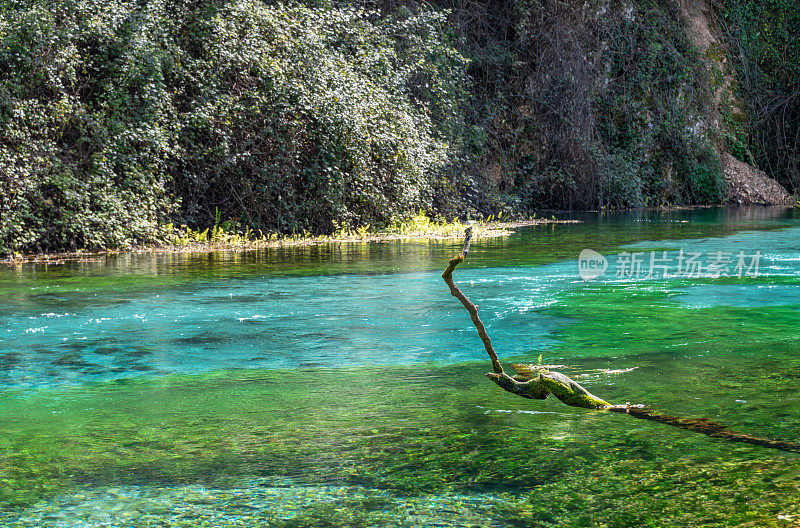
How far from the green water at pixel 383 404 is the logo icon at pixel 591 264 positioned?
0.64 meters

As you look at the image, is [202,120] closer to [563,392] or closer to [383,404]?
[383,404]

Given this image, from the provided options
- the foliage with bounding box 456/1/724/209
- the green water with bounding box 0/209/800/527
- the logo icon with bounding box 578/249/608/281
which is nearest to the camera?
the green water with bounding box 0/209/800/527

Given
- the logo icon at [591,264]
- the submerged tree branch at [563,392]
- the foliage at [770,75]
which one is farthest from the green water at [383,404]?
the foliage at [770,75]

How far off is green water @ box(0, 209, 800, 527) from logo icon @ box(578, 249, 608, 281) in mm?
639

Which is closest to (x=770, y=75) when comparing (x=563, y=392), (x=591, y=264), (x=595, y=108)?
(x=595, y=108)

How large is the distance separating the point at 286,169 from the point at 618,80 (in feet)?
37.4

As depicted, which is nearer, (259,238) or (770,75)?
(259,238)

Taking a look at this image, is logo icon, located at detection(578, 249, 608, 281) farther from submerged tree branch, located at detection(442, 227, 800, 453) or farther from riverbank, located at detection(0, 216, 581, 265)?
submerged tree branch, located at detection(442, 227, 800, 453)

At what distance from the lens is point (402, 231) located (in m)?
15.6

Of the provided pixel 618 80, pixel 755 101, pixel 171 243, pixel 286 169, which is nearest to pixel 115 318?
pixel 171 243

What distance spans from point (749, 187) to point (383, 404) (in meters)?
23.4

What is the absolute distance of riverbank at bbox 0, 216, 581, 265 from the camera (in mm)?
11930

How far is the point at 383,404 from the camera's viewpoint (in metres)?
4.62

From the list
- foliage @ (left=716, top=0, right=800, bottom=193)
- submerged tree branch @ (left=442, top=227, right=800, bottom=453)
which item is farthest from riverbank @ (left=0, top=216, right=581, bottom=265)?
foliage @ (left=716, top=0, right=800, bottom=193)
